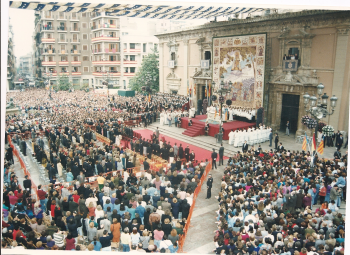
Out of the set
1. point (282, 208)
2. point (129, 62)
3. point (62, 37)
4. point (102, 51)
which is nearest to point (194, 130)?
point (282, 208)

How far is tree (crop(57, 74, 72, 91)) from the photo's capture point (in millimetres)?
28581

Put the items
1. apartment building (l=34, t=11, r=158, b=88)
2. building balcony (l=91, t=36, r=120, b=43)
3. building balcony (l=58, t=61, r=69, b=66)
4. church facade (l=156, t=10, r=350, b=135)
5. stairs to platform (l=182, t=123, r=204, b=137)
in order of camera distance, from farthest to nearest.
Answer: building balcony (l=91, t=36, r=120, b=43), building balcony (l=58, t=61, r=69, b=66), apartment building (l=34, t=11, r=158, b=88), stairs to platform (l=182, t=123, r=204, b=137), church facade (l=156, t=10, r=350, b=135)

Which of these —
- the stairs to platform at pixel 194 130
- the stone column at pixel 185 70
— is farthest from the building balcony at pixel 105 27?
the stairs to platform at pixel 194 130

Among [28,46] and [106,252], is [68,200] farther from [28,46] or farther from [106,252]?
[28,46]

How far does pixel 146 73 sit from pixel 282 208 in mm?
32547

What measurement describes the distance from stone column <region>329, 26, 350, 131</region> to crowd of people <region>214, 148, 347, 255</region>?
18.1 feet

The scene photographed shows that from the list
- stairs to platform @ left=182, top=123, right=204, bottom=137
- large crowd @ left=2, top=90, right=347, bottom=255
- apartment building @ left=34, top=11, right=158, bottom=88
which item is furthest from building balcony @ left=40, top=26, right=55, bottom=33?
stairs to platform @ left=182, top=123, right=204, bottom=137

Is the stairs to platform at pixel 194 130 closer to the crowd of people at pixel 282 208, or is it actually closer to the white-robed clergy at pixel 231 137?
the white-robed clergy at pixel 231 137

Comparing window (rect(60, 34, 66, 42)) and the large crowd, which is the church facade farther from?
window (rect(60, 34, 66, 42))

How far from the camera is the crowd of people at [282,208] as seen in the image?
745cm

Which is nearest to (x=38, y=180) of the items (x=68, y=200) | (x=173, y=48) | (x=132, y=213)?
(x=68, y=200)

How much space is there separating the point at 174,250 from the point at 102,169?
5.83 meters

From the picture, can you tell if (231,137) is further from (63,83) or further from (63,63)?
(63,83)

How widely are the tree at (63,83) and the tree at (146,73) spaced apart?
11.2m
